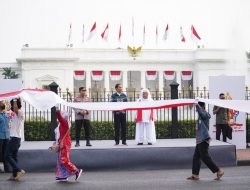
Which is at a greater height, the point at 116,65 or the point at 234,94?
the point at 116,65

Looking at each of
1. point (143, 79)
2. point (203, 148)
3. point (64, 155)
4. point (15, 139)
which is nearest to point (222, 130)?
point (203, 148)

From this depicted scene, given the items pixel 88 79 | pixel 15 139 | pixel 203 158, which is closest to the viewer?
pixel 203 158

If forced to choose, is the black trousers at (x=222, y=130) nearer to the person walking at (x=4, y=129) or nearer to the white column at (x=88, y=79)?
the person walking at (x=4, y=129)

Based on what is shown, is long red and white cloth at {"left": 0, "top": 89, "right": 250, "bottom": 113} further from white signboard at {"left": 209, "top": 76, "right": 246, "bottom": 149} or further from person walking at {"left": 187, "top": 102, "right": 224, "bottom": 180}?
white signboard at {"left": 209, "top": 76, "right": 246, "bottom": 149}

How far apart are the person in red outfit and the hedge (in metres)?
6.50

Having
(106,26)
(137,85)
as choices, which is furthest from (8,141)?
(137,85)

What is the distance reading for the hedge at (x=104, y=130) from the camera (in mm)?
16875

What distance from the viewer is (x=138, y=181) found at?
33.0 ft

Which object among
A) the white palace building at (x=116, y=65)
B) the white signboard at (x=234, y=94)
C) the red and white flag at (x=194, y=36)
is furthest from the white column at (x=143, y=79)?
the white signboard at (x=234, y=94)

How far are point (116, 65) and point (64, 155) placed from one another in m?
51.0

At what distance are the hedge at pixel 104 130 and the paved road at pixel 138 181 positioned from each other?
5.32m

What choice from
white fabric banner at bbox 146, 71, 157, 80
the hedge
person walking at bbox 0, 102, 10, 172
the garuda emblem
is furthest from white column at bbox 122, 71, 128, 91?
person walking at bbox 0, 102, 10, 172

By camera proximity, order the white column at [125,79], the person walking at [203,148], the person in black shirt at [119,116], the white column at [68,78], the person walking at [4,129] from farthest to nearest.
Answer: the white column at [125,79] → the white column at [68,78] → the person in black shirt at [119,116] → the person walking at [4,129] → the person walking at [203,148]

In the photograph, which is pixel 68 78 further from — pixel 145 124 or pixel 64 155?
pixel 64 155
